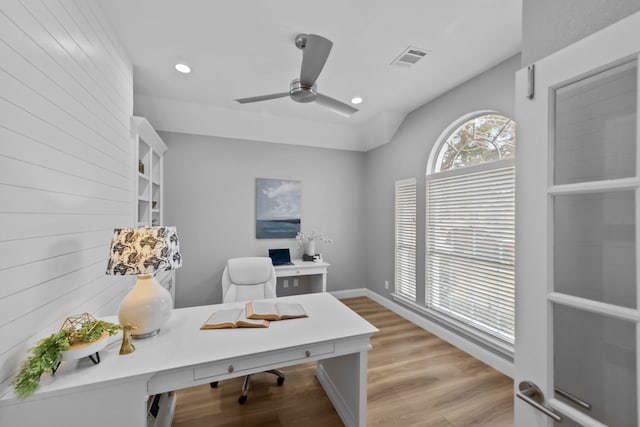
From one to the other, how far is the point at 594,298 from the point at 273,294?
7.80 feet

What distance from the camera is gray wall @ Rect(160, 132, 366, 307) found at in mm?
3500

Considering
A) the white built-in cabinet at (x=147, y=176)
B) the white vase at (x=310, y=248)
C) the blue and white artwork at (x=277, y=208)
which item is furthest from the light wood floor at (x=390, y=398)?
the blue and white artwork at (x=277, y=208)

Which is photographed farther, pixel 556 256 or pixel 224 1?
pixel 224 1

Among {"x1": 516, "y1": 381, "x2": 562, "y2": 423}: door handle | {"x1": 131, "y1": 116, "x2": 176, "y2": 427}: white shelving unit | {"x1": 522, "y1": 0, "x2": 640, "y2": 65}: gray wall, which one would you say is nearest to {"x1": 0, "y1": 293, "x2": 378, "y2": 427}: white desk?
{"x1": 131, "y1": 116, "x2": 176, "y2": 427}: white shelving unit

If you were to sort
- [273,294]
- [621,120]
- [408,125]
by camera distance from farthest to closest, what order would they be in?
[408,125] → [273,294] → [621,120]

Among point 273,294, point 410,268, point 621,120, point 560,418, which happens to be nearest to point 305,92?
point 621,120

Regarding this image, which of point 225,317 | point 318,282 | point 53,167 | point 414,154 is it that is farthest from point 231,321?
point 414,154

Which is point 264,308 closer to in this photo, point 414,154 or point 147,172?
point 147,172

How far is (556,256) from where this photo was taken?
825mm

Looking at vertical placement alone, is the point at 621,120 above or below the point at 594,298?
above

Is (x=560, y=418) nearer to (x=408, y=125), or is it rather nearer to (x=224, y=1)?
(x=224, y=1)

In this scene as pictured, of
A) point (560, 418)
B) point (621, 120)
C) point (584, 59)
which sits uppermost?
point (584, 59)

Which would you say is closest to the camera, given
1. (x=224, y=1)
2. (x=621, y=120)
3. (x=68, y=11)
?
(x=621, y=120)

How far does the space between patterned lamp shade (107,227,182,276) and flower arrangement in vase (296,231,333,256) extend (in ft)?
8.79
